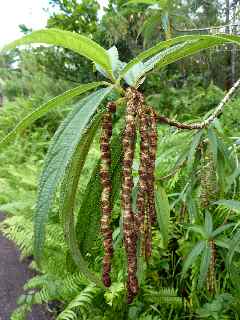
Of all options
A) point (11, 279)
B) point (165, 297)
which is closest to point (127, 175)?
point (165, 297)

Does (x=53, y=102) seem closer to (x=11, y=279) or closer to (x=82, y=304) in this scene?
(x=82, y=304)

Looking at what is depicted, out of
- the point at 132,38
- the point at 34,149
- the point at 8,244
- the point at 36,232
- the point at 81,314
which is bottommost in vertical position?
the point at 81,314

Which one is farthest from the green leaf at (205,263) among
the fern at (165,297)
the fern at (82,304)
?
the fern at (82,304)

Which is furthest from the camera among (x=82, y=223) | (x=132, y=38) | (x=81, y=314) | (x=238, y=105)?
(x=132, y=38)

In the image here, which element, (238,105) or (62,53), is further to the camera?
(62,53)

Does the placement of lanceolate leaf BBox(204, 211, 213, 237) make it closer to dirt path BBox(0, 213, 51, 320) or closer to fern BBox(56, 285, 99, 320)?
fern BBox(56, 285, 99, 320)

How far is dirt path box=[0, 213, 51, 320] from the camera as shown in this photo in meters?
2.98

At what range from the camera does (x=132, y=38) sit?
588 centimetres

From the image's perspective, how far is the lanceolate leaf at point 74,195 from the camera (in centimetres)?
54

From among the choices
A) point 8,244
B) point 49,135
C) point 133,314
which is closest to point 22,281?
point 8,244

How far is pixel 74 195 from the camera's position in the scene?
0.54 metres

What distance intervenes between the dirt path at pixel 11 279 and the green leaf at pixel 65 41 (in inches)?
107

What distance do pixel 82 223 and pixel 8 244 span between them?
3942 millimetres

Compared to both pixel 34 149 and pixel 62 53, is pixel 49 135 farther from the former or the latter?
pixel 62 53
